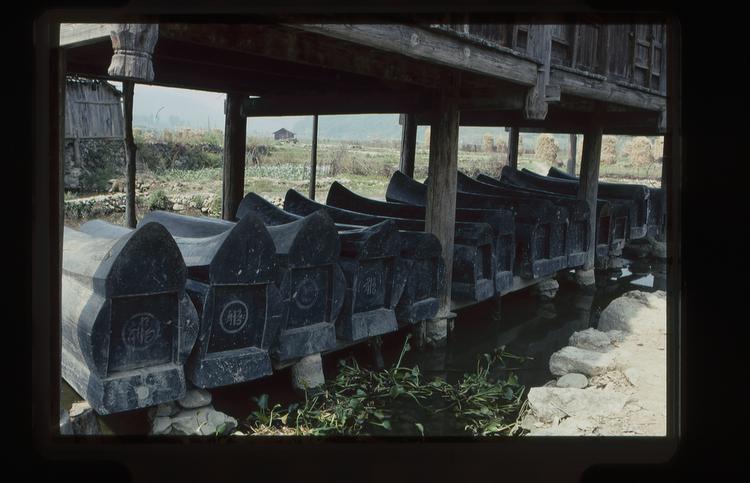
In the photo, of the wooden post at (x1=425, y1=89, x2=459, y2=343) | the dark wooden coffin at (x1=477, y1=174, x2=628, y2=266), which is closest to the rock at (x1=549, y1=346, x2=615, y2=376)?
the wooden post at (x1=425, y1=89, x2=459, y2=343)

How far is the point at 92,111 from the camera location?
22.3 feet

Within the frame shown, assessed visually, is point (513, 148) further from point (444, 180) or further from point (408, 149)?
point (444, 180)

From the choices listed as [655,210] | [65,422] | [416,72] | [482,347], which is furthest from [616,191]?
[65,422]

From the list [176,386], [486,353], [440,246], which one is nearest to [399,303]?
[440,246]

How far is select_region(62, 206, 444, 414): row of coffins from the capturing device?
304 cm

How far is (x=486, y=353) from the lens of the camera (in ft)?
19.0

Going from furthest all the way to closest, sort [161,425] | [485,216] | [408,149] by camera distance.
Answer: [408,149], [485,216], [161,425]

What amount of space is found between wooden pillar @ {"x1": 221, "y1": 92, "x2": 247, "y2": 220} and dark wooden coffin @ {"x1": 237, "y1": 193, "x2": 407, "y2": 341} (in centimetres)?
364

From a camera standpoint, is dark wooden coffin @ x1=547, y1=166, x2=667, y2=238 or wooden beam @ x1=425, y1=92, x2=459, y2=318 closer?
wooden beam @ x1=425, y1=92, x2=459, y2=318

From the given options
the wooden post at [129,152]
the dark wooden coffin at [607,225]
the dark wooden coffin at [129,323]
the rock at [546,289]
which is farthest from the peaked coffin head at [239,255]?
the dark wooden coffin at [607,225]

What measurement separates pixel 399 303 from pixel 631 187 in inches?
261

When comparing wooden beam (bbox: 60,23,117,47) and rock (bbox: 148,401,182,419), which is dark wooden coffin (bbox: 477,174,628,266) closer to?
rock (bbox: 148,401,182,419)

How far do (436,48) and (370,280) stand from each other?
64.9 inches

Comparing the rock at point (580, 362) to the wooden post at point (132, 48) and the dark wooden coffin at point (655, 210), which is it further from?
the dark wooden coffin at point (655, 210)
